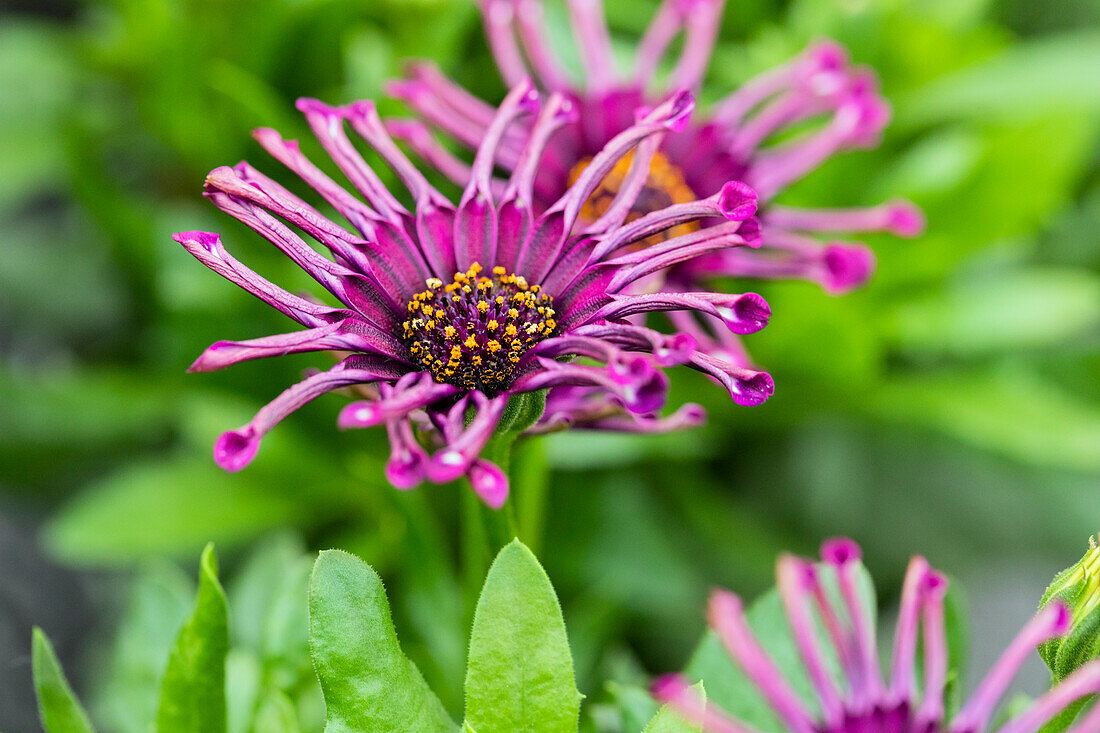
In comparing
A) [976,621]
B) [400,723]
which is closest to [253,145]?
[400,723]

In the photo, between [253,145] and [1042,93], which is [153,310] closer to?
[253,145]

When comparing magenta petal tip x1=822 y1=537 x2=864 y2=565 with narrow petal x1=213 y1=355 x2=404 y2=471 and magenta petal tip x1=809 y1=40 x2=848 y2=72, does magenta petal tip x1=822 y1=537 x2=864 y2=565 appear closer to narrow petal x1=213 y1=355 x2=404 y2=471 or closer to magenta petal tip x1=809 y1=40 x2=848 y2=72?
narrow petal x1=213 y1=355 x2=404 y2=471

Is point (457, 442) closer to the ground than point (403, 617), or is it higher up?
higher up

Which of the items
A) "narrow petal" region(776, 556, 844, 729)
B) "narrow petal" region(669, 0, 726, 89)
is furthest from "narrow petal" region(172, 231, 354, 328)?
"narrow petal" region(669, 0, 726, 89)

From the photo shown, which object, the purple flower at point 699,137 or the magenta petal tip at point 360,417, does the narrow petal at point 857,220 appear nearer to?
the purple flower at point 699,137

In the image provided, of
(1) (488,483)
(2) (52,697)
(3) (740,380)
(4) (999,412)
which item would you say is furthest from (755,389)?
(4) (999,412)

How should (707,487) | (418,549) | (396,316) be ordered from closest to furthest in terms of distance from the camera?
(396,316)
(418,549)
(707,487)

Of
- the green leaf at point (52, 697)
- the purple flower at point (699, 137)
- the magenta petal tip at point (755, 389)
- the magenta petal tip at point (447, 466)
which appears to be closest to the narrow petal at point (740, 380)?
the magenta petal tip at point (755, 389)
